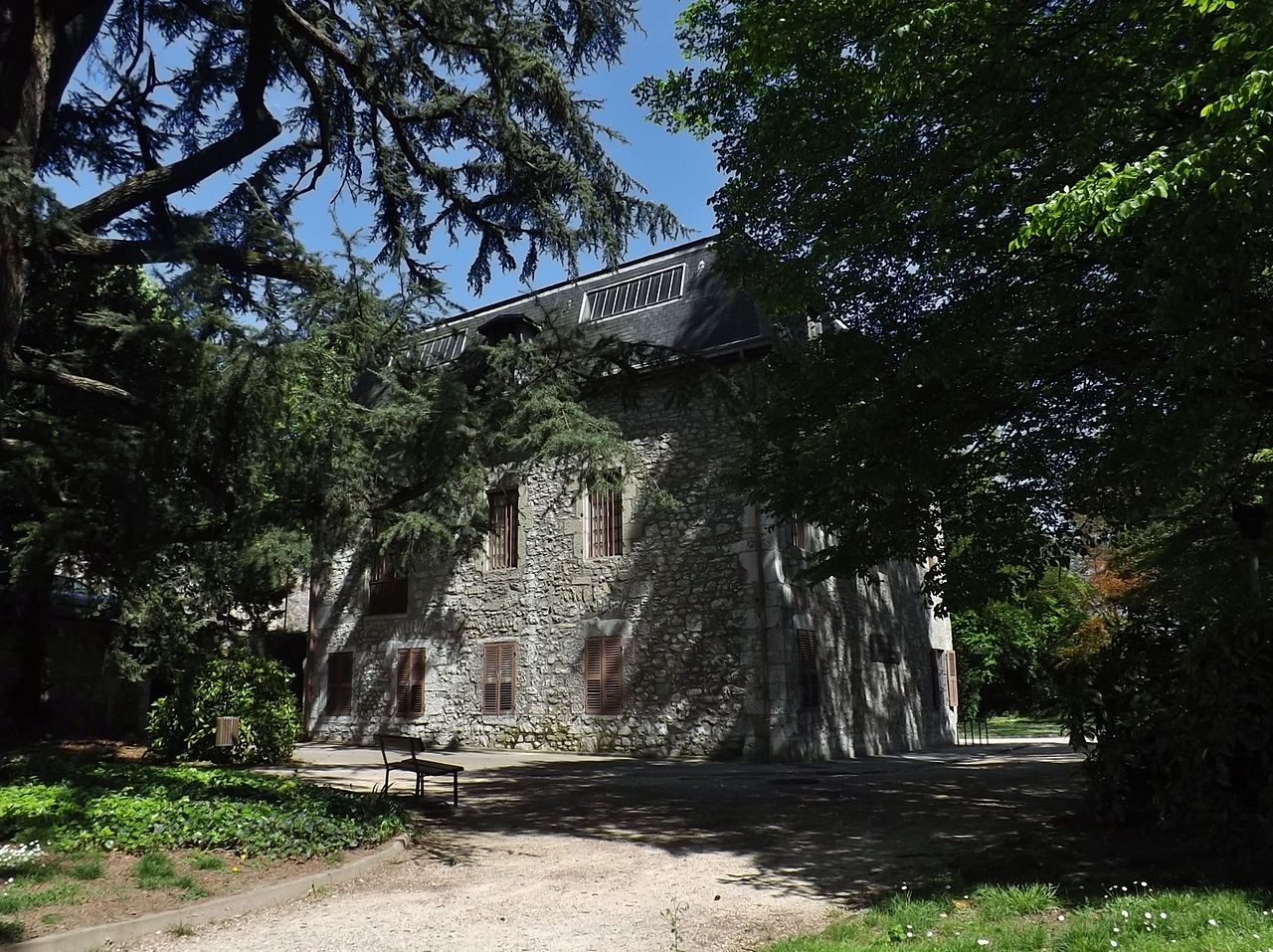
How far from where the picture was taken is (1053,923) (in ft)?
15.1

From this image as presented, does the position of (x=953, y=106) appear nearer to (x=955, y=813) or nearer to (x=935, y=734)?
A: (x=955, y=813)

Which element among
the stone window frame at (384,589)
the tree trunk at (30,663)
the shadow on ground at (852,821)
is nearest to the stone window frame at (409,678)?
the stone window frame at (384,589)

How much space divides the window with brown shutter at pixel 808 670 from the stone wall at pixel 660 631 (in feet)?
0.72

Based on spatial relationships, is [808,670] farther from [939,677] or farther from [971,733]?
[971,733]

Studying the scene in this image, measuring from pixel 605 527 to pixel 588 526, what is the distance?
1.27ft

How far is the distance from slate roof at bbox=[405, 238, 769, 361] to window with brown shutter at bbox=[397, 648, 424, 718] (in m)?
6.14

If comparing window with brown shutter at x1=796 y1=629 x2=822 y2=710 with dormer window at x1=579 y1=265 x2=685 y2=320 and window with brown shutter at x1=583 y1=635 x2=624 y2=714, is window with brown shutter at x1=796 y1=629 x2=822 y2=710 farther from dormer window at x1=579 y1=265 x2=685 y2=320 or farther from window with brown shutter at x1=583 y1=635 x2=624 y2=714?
dormer window at x1=579 y1=265 x2=685 y2=320

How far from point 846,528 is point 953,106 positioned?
157 inches

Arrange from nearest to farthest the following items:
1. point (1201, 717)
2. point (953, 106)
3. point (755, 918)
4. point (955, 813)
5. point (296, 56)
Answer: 1. point (755, 918)
2. point (1201, 717)
3. point (953, 106)
4. point (955, 813)
5. point (296, 56)

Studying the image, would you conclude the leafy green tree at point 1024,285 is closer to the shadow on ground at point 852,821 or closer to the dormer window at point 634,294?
the shadow on ground at point 852,821

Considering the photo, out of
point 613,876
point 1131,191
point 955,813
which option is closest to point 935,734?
point 955,813

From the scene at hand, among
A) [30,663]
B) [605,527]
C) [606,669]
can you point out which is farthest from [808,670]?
[30,663]

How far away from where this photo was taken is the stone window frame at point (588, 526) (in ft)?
55.4

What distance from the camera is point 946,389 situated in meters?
8.23
